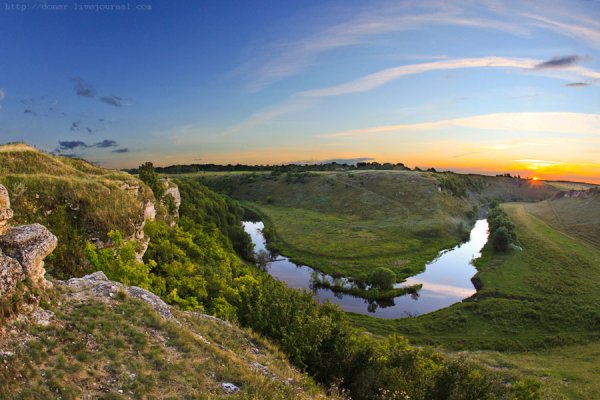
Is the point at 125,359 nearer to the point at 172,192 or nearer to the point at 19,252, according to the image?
the point at 19,252

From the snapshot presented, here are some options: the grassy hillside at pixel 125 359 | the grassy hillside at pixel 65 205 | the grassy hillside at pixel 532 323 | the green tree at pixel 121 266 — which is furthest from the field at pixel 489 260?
the grassy hillside at pixel 65 205

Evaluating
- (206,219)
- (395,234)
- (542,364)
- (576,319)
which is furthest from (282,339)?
(395,234)

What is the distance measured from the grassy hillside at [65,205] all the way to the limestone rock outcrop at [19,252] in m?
9.15

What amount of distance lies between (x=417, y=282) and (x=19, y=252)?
2521 inches

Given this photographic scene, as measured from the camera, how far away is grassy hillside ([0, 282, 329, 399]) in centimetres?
1090

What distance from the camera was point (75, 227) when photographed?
26.6 m

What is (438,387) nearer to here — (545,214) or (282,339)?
(282,339)

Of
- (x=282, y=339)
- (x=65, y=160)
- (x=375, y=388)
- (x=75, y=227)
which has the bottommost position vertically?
(x=375, y=388)

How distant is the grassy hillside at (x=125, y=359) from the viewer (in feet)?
35.8

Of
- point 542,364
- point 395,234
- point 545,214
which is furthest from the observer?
point 545,214

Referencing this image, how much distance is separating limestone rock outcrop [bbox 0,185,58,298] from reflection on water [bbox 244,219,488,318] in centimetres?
3624

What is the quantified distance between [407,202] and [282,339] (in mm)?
118590

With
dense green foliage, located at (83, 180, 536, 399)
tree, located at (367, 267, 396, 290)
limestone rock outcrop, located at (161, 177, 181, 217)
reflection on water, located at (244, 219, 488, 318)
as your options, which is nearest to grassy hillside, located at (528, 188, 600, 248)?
reflection on water, located at (244, 219, 488, 318)

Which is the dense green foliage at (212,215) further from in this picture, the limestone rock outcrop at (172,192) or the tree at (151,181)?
the tree at (151,181)
